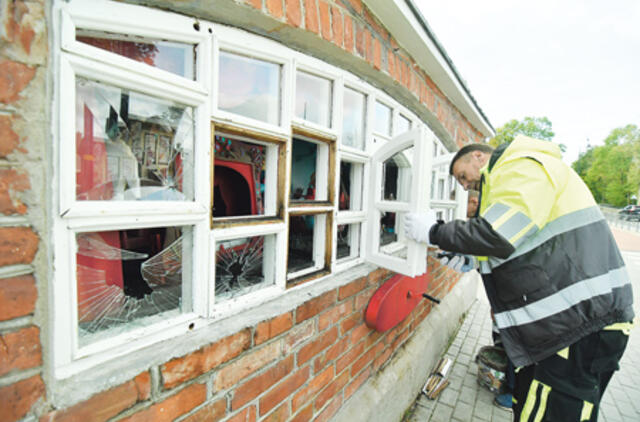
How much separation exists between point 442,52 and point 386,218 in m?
1.50

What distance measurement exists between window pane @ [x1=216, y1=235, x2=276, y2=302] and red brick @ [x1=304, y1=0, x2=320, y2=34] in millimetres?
924

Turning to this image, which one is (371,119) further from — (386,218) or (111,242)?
(111,242)

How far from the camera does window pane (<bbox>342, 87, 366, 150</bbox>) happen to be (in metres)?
1.72

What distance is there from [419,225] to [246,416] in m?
1.16

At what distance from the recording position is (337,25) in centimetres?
136

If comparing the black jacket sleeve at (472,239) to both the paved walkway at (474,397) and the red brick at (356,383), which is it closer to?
the red brick at (356,383)

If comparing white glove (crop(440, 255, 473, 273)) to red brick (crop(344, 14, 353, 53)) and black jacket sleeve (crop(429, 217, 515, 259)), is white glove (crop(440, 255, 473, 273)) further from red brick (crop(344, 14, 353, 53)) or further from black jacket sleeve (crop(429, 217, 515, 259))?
red brick (crop(344, 14, 353, 53))

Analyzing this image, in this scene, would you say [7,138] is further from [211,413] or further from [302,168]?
[302,168]

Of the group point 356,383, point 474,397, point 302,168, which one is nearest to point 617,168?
point 474,397

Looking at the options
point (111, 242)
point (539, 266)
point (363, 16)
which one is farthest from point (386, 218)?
point (111, 242)

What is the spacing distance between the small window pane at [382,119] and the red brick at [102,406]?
1792 millimetres

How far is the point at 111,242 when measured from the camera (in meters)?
0.99

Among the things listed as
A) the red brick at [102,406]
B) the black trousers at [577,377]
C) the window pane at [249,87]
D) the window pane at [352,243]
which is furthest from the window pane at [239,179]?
the black trousers at [577,377]

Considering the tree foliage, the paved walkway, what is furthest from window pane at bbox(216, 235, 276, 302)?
the tree foliage
